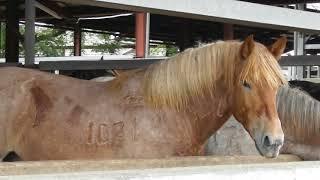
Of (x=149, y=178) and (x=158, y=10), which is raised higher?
(x=158, y=10)

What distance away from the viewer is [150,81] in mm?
3676

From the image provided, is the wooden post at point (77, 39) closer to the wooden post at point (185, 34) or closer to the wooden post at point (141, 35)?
the wooden post at point (185, 34)

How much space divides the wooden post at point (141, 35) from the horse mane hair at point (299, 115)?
4.06 metres

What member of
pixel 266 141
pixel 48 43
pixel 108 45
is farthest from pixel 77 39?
pixel 266 141

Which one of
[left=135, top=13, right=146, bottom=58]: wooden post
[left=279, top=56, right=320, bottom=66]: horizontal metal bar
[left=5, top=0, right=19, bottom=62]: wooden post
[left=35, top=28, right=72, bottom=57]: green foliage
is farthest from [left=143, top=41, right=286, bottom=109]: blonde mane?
[left=35, top=28, right=72, bottom=57]: green foliage

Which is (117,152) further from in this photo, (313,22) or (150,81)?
(313,22)

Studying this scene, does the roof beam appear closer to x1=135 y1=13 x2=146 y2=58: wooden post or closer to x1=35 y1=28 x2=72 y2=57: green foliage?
x1=135 y1=13 x2=146 y2=58: wooden post

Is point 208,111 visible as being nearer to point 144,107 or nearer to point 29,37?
point 144,107

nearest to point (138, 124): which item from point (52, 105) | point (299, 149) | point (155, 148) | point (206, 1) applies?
point (155, 148)

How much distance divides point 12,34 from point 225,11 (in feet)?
19.0

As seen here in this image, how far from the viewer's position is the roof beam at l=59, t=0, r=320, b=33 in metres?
3.16

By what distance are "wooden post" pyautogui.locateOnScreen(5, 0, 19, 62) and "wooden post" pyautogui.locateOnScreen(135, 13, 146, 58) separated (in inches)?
73.0

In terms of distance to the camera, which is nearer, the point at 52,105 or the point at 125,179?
the point at 125,179

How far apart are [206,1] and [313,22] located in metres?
1.13
